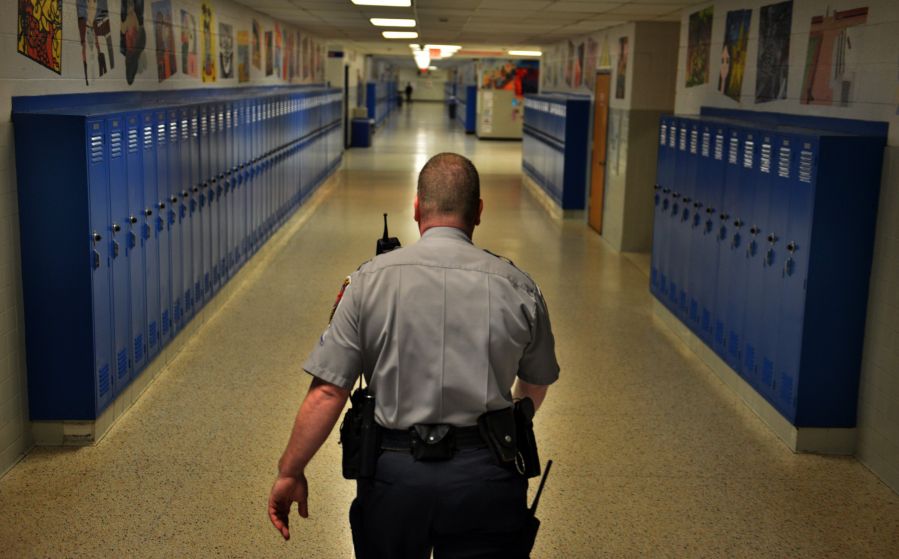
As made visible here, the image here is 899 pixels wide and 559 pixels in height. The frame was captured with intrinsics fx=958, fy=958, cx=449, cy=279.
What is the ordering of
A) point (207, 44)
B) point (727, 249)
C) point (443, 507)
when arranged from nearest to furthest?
point (443, 507), point (727, 249), point (207, 44)

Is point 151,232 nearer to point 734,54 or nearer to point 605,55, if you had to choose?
point 734,54

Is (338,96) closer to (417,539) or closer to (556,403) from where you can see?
(556,403)

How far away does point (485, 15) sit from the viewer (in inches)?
406

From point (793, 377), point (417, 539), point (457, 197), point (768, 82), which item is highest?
point (768, 82)

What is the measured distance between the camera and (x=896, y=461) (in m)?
4.38

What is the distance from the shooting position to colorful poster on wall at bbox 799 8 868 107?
507cm

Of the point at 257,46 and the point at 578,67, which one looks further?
the point at 578,67

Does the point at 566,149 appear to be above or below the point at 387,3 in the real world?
below

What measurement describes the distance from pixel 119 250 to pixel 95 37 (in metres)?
1.44

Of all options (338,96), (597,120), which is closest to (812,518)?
(597,120)

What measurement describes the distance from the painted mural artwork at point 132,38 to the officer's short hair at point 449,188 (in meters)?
4.46

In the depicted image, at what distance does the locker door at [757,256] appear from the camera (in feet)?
17.2

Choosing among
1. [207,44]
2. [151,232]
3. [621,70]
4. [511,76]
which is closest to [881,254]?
[151,232]

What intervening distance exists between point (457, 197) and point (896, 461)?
3103 millimetres
